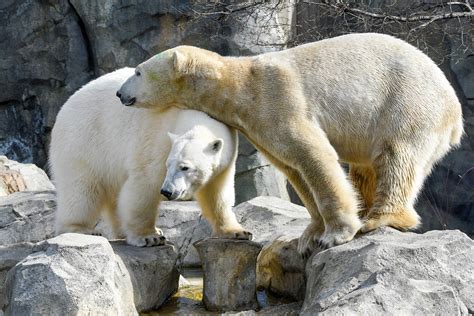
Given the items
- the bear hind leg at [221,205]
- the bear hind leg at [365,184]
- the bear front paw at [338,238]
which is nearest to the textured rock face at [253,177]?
the bear hind leg at [365,184]

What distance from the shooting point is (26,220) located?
7.10 m

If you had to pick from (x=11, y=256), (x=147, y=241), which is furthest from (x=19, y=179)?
(x=147, y=241)

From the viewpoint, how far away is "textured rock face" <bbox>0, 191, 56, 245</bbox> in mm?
7055

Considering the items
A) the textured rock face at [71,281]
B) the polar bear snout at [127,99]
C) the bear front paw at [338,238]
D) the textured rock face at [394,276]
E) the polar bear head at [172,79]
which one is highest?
the polar bear head at [172,79]

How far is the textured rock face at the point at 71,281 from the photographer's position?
13.7ft

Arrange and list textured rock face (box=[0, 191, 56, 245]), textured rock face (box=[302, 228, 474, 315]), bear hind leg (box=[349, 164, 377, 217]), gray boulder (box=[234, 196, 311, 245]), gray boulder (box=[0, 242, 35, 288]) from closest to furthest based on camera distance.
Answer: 1. textured rock face (box=[302, 228, 474, 315])
2. gray boulder (box=[0, 242, 35, 288])
3. bear hind leg (box=[349, 164, 377, 217])
4. gray boulder (box=[234, 196, 311, 245])
5. textured rock face (box=[0, 191, 56, 245])

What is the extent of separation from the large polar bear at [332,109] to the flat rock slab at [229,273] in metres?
0.38

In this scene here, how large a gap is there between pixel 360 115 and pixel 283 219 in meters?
1.80

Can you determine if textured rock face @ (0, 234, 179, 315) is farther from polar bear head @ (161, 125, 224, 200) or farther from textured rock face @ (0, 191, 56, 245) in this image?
textured rock face @ (0, 191, 56, 245)

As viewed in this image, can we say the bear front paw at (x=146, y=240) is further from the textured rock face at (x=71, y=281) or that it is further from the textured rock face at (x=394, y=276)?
the textured rock face at (x=394, y=276)

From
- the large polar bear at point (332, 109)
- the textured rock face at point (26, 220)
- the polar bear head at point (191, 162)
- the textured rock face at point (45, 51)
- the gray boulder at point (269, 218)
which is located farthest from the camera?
the textured rock face at point (45, 51)

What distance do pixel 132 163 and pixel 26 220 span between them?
239cm

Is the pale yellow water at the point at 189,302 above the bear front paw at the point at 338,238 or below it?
below

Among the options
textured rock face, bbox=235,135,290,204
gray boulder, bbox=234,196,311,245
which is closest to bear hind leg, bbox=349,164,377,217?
gray boulder, bbox=234,196,311,245
